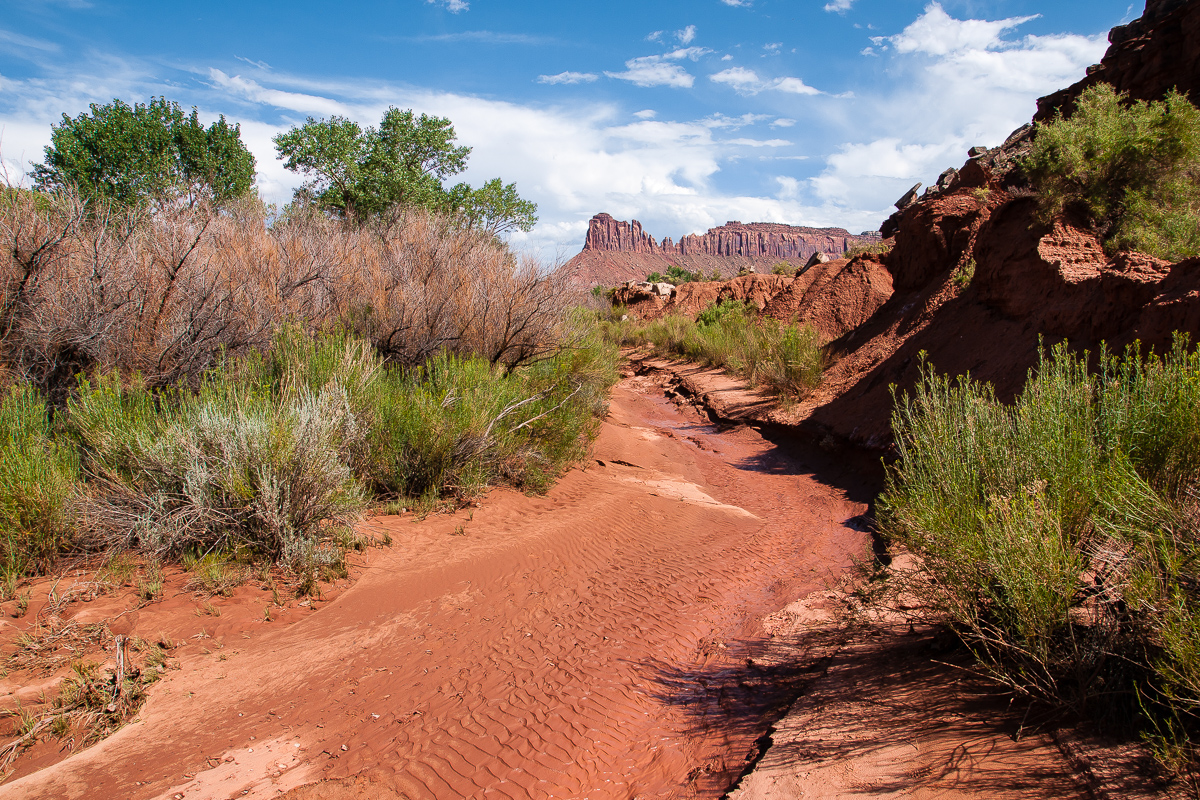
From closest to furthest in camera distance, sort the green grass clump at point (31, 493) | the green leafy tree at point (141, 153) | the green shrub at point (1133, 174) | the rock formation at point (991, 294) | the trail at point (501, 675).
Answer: the trail at point (501, 675)
the green grass clump at point (31, 493)
the rock formation at point (991, 294)
the green shrub at point (1133, 174)
the green leafy tree at point (141, 153)

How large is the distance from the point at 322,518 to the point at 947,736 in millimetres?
5394

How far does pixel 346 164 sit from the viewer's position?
20266mm

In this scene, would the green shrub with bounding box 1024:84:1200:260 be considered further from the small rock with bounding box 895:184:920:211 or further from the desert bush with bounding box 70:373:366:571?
the small rock with bounding box 895:184:920:211

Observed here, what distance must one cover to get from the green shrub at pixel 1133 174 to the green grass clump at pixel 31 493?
1237 centimetres

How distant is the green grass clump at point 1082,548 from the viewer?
2455mm

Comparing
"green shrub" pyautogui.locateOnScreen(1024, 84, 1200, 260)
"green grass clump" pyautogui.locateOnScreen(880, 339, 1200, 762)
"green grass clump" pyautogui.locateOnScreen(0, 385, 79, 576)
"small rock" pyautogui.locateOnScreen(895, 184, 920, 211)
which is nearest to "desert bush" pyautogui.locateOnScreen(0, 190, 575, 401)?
"green grass clump" pyautogui.locateOnScreen(0, 385, 79, 576)

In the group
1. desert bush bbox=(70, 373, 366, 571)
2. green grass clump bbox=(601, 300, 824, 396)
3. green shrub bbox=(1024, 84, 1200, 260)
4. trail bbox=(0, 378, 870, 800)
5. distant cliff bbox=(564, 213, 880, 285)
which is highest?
distant cliff bbox=(564, 213, 880, 285)

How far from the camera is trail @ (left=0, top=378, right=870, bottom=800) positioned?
332cm

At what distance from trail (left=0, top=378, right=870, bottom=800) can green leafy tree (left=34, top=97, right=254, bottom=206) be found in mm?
16620

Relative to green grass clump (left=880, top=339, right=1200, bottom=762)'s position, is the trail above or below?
below

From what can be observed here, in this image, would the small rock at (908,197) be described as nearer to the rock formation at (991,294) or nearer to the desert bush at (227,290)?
the rock formation at (991,294)

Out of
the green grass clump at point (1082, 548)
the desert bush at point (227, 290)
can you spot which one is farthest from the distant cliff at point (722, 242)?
the green grass clump at point (1082, 548)

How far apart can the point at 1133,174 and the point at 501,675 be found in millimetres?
11142

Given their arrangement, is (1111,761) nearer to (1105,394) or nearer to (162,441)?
(1105,394)
